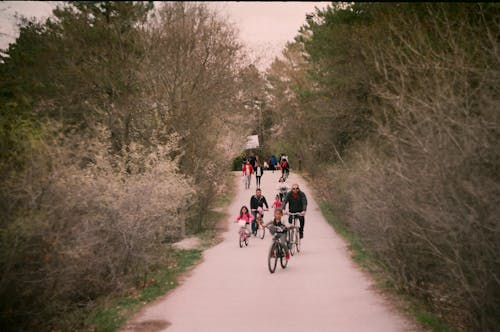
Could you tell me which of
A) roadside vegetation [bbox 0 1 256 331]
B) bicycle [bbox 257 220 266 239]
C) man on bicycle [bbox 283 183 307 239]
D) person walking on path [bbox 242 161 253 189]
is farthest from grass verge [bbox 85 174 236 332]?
person walking on path [bbox 242 161 253 189]

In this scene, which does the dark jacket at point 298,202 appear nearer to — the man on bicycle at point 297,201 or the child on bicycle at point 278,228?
the man on bicycle at point 297,201

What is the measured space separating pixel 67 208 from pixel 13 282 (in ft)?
4.73

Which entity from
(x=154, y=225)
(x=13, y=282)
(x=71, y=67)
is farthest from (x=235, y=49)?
(x=13, y=282)

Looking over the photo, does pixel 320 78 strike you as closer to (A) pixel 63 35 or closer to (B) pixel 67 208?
(A) pixel 63 35

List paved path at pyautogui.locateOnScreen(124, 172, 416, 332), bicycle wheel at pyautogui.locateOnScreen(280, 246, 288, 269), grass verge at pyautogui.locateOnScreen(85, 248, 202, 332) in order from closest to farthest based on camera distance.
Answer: paved path at pyautogui.locateOnScreen(124, 172, 416, 332)
grass verge at pyautogui.locateOnScreen(85, 248, 202, 332)
bicycle wheel at pyautogui.locateOnScreen(280, 246, 288, 269)

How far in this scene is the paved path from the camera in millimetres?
9180

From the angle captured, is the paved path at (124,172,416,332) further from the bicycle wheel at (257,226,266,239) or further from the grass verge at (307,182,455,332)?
the bicycle wheel at (257,226,266,239)

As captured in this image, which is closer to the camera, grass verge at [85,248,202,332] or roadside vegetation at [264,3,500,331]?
roadside vegetation at [264,3,500,331]

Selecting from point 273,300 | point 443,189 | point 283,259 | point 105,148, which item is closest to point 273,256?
point 283,259

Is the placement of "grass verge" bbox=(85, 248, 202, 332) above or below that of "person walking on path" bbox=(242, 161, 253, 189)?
below

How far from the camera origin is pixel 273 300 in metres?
10.8

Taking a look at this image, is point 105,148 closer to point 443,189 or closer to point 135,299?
point 135,299

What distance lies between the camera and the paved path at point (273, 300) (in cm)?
918

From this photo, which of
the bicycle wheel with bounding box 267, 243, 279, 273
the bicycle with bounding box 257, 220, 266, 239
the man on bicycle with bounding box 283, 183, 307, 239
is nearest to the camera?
the bicycle wheel with bounding box 267, 243, 279, 273
